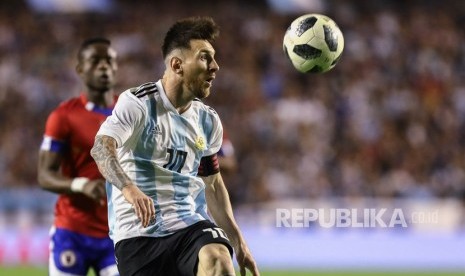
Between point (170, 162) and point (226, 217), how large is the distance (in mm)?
537

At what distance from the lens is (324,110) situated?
16.8m

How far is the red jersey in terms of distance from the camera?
20.9ft

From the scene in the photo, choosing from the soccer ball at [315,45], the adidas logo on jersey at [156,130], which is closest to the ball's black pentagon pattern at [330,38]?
the soccer ball at [315,45]

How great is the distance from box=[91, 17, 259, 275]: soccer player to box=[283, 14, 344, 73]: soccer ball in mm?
1658

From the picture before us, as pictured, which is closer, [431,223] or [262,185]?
[431,223]

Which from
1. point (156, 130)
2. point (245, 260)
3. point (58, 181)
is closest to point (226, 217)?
point (245, 260)

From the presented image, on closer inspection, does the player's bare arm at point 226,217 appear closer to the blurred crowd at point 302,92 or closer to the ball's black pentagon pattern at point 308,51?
the ball's black pentagon pattern at point 308,51

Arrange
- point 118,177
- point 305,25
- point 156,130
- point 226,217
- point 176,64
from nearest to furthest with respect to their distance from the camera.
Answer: point 118,177, point 156,130, point 176,64, point 226,217, point 305,25

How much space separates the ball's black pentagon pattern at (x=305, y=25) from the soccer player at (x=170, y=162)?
1739 mm

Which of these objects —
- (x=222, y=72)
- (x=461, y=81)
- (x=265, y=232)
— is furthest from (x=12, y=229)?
(x=461, y=81)

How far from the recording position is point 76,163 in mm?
6441

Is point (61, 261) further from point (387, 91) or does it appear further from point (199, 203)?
point (387, 91)

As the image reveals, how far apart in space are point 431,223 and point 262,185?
341cm

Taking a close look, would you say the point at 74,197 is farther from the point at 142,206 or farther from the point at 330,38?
the point at 142,206
